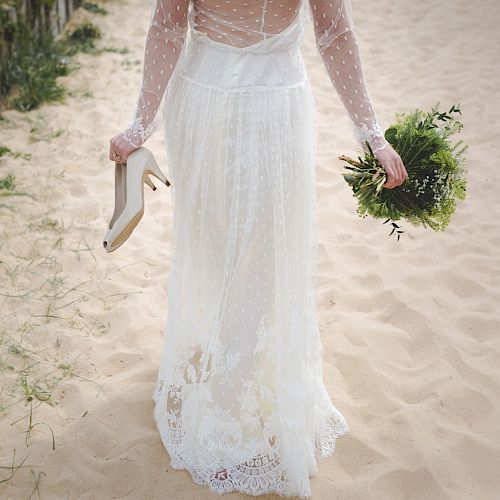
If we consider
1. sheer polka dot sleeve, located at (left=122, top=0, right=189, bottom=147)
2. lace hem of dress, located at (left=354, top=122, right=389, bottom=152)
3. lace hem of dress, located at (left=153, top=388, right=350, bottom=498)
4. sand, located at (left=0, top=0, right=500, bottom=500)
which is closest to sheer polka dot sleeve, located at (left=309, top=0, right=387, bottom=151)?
lace hem of dress, located at (left=354, top=122, right=389, bottom=152)

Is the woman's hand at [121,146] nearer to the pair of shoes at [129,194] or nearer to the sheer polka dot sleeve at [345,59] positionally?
Answer: the pair of shoes at [129,194]

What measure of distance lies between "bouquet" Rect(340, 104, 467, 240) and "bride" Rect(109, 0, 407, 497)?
0.08 meters

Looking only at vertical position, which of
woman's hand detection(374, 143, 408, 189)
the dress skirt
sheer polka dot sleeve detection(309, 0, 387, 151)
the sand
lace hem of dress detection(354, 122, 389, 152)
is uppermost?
sheer polka dot sleeve detection(309, 0, 387, 151)

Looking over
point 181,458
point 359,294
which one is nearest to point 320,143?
point 359,294

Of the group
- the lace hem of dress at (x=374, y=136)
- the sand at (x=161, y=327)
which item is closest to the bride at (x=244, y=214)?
the lace hem of dress at (x=374, y=136)

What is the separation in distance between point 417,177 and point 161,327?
63.6 inches

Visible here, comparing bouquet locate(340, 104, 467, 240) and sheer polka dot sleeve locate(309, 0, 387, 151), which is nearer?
sheer polka dot sleeve locate(309, 0, 387, 151)

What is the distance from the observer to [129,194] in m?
2.12

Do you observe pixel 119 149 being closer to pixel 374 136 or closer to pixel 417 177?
pixel 374 136

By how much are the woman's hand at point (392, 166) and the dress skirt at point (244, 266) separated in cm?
26

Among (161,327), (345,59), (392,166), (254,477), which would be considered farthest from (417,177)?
(161,327)

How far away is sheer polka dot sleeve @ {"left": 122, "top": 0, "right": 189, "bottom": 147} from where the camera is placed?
81.0 inches

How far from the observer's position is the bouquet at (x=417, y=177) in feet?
7.07

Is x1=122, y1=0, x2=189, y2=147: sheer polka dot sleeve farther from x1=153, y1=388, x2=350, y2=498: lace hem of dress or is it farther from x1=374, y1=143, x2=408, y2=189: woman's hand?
x1=153, y1=388, x2=350, y2=498: lace hem of dress
